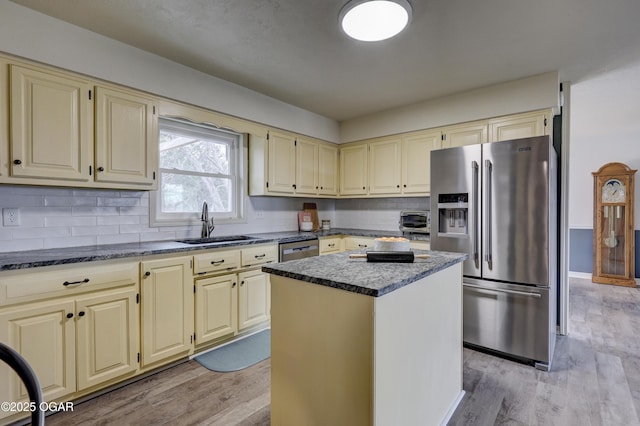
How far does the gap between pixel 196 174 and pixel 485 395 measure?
3.10 meters

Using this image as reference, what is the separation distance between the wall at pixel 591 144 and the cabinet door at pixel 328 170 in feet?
9.20

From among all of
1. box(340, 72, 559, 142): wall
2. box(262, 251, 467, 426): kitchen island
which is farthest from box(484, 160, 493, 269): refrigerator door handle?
box(262, 251, 467, 426): kitchen island

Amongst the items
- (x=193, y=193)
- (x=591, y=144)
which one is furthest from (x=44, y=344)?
(x=591, y=144)

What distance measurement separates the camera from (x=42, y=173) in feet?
6.88

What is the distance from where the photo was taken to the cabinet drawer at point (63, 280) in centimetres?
176

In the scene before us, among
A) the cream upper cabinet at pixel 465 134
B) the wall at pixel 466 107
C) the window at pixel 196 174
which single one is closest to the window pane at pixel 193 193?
the window at pixel 196 174

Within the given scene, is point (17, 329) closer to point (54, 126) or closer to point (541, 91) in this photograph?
point (54, 126)

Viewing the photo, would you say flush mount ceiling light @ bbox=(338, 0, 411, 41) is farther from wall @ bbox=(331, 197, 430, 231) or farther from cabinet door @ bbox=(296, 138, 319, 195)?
wall @ bbox=(331, 197, 430, 231)

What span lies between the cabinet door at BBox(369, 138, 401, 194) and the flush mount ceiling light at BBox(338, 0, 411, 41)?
7.00 ft

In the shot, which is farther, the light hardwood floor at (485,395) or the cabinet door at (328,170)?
the cabinet door at (328,170)

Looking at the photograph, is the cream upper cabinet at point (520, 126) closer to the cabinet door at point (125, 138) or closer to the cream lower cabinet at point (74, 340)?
the cabinet door at point (125, 138)

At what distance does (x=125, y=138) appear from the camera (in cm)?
247

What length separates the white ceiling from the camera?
201 centimetres

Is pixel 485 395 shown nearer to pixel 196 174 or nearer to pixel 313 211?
pixel 313 211
